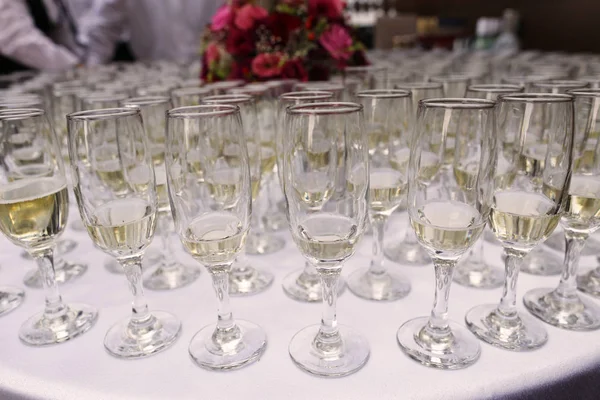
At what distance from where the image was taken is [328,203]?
0.84m

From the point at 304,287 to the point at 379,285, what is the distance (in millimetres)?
161

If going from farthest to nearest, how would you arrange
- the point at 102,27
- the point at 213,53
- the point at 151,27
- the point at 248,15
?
the point at 151,27 < the point at 102,27 < the point at 213,53 < the point at 248,15

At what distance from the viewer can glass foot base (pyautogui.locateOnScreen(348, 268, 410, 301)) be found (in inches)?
38.2

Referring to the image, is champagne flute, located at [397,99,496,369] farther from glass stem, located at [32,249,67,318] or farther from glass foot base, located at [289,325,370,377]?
glass stem, located at [32,249,67,318]

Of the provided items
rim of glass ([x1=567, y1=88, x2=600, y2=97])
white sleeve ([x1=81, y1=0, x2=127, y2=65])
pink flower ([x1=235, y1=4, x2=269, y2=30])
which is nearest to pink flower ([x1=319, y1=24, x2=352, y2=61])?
pink flower ([x1=235, y1=4, x2=269, y2=30])

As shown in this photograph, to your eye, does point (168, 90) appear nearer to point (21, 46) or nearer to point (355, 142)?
point (355, 142)

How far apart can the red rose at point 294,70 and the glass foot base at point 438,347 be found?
3.56 ft

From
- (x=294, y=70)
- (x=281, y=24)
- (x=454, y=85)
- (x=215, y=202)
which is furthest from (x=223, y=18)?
(x=215, y=202)

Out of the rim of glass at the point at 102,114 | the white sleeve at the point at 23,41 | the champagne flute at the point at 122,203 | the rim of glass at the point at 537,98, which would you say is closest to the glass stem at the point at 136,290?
the champagne flute at the point at 122,203

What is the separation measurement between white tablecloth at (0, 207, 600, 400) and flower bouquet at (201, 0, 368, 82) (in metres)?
0.96

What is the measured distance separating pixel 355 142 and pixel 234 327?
399 mm

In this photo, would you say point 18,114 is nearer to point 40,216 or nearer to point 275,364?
point 40,216

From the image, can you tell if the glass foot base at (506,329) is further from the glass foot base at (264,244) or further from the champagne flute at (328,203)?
the glass foot base at (264,244)

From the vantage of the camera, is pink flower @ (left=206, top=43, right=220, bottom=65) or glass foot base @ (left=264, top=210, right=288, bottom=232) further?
pink flower @ (left=206, top=43, right=220, bottom=65)
